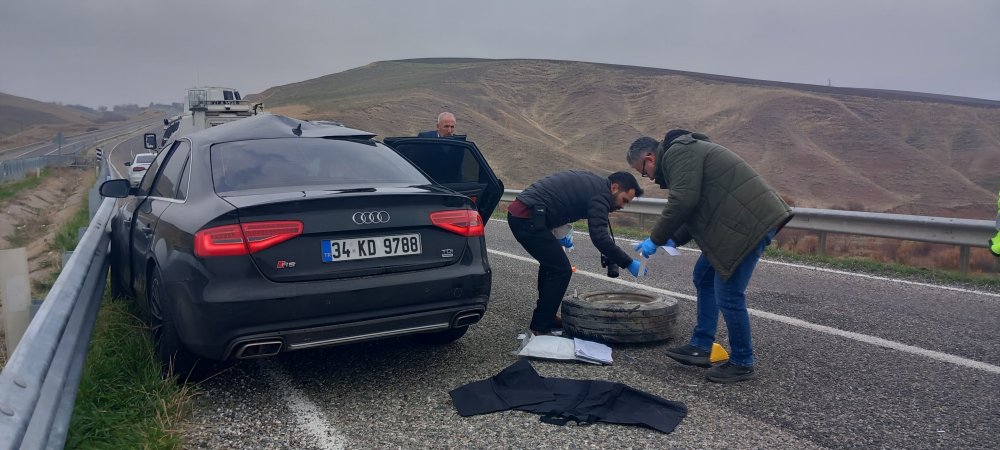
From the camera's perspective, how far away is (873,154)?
43.8 metres

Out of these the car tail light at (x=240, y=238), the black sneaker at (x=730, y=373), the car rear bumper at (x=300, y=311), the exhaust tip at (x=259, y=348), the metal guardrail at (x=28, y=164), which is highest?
the car tail light at (x=240, y=238)

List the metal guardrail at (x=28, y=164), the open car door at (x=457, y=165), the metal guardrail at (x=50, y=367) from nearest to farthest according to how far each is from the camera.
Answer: the metal guardrail at (x=50, y=367), the open car door at (x=457, y=165), the metal guardrail at (x=28, y=164)

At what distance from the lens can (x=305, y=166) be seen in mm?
5137

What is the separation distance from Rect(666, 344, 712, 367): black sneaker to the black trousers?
1.10 m

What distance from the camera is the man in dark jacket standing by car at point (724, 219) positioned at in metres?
4.93

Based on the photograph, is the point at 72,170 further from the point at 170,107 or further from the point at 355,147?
the point at 170,107

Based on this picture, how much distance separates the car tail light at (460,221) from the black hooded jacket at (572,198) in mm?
1089

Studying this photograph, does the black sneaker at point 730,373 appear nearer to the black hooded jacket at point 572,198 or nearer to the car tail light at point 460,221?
the black hooded jacket at point 572,198

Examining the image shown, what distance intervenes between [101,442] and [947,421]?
4114mm

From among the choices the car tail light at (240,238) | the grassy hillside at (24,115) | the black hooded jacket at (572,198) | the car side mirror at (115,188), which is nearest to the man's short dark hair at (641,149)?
the black hooded jacket at (572,198)

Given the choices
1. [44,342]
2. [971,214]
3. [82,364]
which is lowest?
[971,214]

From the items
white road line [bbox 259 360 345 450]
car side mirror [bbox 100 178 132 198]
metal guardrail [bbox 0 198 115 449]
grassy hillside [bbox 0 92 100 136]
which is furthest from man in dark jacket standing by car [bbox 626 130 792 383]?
grassy hillside [bbox 0 92 100 136]

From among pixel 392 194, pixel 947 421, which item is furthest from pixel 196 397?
pixel 947 421

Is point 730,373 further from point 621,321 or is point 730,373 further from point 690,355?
point 621,321
